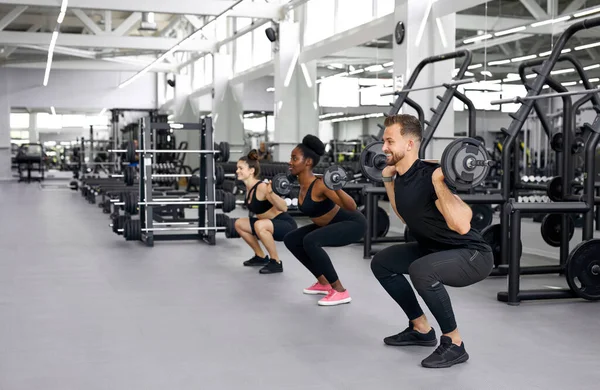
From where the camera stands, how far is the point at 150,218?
7.36 meters

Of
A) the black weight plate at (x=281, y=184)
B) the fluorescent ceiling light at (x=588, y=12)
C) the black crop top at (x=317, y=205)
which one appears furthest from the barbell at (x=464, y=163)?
the fluorescent ceiling light at (x=588, y=12)

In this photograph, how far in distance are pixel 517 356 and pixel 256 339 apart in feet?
3.99

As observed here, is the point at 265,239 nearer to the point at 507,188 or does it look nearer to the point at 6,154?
the point at 507,188

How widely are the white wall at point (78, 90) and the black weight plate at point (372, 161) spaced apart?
21416 mm

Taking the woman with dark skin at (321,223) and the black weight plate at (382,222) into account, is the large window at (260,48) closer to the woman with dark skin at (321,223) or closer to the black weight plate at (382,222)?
the black weight plate at (382,222)

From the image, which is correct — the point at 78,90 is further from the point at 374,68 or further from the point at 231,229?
the point at 231,229

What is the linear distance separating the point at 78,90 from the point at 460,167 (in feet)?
74.6

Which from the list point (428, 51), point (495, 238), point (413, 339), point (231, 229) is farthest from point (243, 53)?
point (413, 339)

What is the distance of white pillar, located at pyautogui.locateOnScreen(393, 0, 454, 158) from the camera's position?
8.48 metres

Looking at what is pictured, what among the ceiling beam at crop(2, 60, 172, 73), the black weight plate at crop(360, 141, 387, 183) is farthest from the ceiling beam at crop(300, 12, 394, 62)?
the ceiling beam at crop(2, 60, 172, 73)

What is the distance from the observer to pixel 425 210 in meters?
3.10

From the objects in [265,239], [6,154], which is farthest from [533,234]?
[6,154]

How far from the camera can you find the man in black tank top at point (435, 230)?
3063 mm

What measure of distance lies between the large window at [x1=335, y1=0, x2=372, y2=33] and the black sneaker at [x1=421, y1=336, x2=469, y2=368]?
7.61m
